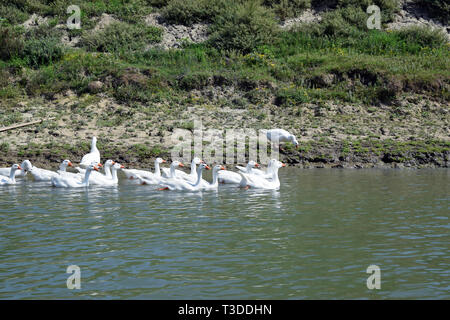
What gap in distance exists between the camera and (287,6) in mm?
41406

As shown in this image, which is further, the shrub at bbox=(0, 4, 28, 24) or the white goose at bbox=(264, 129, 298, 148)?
the shrub at bbox=(0, 4, 28, 24)

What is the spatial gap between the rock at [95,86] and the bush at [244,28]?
7687 mm

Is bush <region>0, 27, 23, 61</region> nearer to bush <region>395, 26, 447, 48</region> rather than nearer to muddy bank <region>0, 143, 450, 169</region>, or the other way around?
muddy bank <region>0, 143, 450, 169</region>

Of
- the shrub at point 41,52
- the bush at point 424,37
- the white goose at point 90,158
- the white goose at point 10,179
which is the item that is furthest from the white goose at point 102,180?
the bush at point 424,37

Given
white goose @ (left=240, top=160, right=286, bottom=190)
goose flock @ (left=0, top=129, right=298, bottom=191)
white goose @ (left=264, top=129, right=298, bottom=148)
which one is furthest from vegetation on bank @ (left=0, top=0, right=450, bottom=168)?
white goose @ (left=240, top=160, right=286, bottom=190)

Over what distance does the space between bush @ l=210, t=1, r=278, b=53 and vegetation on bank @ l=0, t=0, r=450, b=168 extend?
2.4 inches

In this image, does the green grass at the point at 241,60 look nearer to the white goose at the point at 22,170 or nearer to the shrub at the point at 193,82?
the shrub at the point at 193,82

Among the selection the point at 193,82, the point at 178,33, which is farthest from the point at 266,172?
the point at 178,33

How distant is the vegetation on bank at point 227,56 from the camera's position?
3181cm

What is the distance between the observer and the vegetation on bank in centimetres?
3181

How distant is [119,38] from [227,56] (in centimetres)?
640

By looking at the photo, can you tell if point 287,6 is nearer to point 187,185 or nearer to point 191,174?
point 191,174

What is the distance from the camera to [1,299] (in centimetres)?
817
